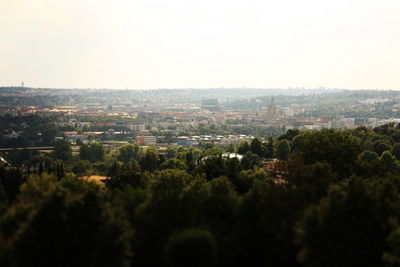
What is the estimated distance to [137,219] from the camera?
3033 centimetres

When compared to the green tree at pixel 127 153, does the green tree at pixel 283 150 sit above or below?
above

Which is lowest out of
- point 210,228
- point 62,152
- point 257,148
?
point 62,152

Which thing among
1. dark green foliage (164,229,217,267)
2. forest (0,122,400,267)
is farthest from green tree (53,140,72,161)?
dark green foliage (164,229,217,267)

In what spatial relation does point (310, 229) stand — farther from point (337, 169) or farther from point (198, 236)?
point (337, 169)

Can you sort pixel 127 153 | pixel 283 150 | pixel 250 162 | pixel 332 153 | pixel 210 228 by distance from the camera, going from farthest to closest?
1. pixel 127 153
2. pixel 283 150
3. pixel 250 162
4. pixel 332 153
5. pixel 210 228

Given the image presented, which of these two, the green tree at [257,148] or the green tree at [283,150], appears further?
the green tree at [257,148]

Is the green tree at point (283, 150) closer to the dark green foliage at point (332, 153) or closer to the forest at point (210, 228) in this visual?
the dark green foliage at point (332, 153)

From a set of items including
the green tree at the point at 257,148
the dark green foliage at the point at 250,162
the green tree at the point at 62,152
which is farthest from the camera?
the green tree at the point at 62,152

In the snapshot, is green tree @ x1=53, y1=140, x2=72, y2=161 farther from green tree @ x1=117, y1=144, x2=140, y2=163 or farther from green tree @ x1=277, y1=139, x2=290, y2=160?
green tree @ x1=277, y1=139, x2=290, y2=160

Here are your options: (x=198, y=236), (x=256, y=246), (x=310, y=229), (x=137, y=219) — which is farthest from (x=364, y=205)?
(x=137, y=219)

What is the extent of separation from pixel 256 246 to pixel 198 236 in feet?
10.6

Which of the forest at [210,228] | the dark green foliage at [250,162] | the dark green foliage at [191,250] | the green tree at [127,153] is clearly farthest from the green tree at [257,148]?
the dark green foliage at [191,250]

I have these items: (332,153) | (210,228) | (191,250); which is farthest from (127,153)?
(191,250)

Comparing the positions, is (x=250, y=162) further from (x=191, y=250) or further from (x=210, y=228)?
(x=191, y=250)
